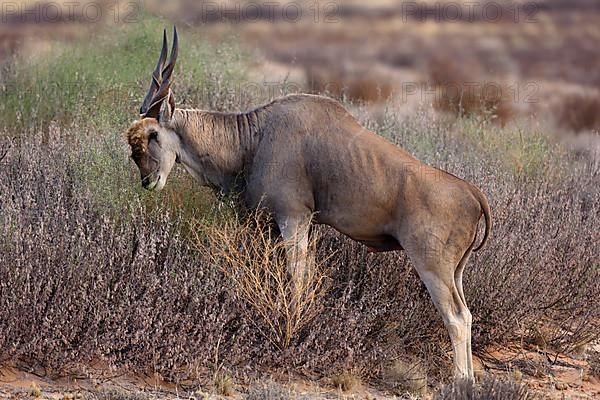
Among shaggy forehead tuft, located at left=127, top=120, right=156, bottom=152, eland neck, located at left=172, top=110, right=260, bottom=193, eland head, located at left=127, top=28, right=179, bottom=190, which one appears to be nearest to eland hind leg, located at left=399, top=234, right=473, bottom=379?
eland neck, located at left=172, top=110, right=260, bottom=193

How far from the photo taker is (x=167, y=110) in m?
8.53

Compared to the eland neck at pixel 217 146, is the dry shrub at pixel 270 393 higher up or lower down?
lower down

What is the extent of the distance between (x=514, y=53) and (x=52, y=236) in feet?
139

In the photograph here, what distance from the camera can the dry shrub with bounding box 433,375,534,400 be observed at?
727cm

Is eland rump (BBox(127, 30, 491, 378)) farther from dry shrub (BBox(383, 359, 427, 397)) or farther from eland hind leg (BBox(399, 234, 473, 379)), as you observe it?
dry shrub (BBox(383, 359, 427, 397))

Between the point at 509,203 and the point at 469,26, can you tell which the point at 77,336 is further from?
the point at 469,26

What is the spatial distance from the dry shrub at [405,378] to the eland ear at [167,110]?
2.53m

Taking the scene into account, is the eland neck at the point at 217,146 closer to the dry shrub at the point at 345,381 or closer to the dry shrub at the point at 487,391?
the dry shrub at the point at 345,381

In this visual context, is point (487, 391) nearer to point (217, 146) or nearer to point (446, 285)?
point (446, 285)

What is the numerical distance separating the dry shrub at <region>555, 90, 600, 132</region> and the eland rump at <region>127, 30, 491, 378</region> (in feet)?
42.9

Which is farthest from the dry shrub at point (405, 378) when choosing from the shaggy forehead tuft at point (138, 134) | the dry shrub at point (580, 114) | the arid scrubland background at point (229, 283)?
the dry shrub at point (580, 114)

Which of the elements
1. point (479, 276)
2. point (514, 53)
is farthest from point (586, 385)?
point (514, 53)

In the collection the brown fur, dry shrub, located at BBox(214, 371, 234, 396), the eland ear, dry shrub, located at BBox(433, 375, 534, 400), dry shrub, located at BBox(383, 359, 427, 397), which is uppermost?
the eland ear

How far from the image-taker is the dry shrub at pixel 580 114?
21.3 metres
